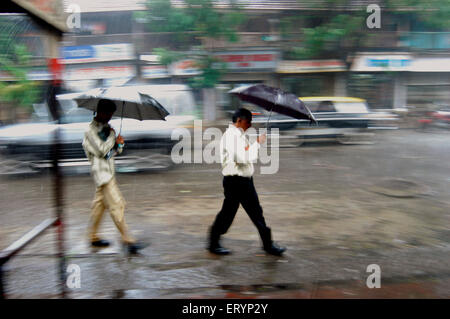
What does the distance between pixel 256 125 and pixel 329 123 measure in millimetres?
3157

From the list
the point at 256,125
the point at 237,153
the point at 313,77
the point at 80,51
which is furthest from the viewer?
the point at 313,77

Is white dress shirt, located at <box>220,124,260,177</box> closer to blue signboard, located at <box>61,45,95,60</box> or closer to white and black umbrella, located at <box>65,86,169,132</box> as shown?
white and black umbrella, located at <box>65,86,169,132</box>

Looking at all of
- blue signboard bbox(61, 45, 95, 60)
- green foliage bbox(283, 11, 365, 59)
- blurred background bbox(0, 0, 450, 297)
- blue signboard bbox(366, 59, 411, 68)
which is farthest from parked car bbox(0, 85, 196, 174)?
blue signboard bbox(366, 59, 411, 68)

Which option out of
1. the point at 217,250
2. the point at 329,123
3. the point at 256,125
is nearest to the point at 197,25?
the point at 256,125

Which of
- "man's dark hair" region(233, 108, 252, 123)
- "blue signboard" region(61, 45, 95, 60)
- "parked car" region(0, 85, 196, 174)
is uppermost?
"blue signboard" region(61, 45, 95, 60)

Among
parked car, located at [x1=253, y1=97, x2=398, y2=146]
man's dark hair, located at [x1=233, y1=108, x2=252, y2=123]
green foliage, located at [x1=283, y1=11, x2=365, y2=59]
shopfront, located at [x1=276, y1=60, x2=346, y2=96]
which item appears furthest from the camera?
shopfront, located at [x1=276, y1=60, x2=346, y2=96]

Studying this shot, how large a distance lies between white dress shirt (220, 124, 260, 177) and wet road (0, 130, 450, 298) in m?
0.95

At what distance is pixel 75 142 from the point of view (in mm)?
7637

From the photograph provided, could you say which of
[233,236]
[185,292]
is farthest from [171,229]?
[185,292]

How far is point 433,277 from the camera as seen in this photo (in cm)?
368

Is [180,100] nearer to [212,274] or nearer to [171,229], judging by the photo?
[171,229]

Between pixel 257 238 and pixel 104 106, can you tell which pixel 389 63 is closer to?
pixel 257 238

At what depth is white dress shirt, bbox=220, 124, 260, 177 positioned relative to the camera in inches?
146
